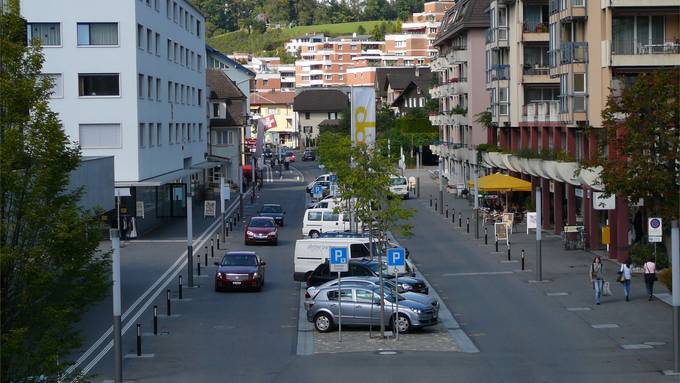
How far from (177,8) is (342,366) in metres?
52.9

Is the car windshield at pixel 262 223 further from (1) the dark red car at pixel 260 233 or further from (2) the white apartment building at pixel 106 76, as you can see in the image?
(2) the white apartment building at pixel 106 76

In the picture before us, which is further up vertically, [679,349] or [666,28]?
[666,28]

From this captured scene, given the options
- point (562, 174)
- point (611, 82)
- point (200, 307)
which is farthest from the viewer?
point (562, 174)

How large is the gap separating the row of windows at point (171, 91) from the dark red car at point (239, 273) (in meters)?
21.8

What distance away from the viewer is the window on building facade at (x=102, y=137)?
197ft

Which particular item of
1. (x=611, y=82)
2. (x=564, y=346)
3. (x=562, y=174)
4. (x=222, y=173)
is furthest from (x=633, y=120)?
(x=222, y=173)

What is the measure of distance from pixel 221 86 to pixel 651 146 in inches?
2980

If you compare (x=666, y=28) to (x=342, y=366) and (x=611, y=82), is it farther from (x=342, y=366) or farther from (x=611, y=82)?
(x=342, y=366)

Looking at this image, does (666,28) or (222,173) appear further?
(222,173)

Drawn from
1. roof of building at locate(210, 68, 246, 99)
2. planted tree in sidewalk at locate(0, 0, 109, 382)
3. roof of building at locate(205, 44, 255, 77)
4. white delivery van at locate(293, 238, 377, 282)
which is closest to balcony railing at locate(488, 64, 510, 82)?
white delivery van at locate(293, 238, 377, 282)

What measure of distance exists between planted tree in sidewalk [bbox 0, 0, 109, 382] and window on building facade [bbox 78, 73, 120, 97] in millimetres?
42436

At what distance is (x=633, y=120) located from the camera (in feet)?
113

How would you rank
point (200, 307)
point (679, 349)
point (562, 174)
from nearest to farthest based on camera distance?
point (679, 349) → point (200, 307) → point (562, 174)

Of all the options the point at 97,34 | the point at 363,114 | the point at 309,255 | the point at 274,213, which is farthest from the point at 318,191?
the point at 309,255
